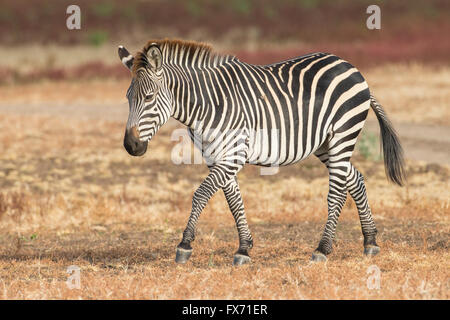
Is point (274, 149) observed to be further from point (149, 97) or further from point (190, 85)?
point (149, 97)

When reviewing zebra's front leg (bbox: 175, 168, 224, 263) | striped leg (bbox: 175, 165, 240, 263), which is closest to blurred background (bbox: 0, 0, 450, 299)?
zebra's front leg (bbox: 175, 168, 224, 263)

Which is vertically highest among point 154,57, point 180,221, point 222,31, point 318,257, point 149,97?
point 222,31

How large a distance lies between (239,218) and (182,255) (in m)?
0.73

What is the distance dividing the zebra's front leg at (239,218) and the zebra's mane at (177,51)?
1.32 metres

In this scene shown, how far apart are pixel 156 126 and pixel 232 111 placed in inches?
33.2

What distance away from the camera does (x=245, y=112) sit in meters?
7.91

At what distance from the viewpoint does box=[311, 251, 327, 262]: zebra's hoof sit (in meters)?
8.05

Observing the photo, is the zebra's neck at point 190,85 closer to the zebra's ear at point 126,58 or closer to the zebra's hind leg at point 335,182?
the zebra's ear at point 126,58

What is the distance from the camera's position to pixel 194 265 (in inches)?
313

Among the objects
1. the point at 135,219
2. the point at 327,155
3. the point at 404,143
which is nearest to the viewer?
the point at 327,155

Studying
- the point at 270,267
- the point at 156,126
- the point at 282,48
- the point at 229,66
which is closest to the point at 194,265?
the point at 270,267

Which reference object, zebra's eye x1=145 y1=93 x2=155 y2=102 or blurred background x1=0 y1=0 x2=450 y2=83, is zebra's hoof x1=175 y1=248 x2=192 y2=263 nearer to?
zebra's eye x1=145 y1=93 x2=155 y2=102

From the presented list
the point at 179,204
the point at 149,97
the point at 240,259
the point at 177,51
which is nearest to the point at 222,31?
the point at 179,204
